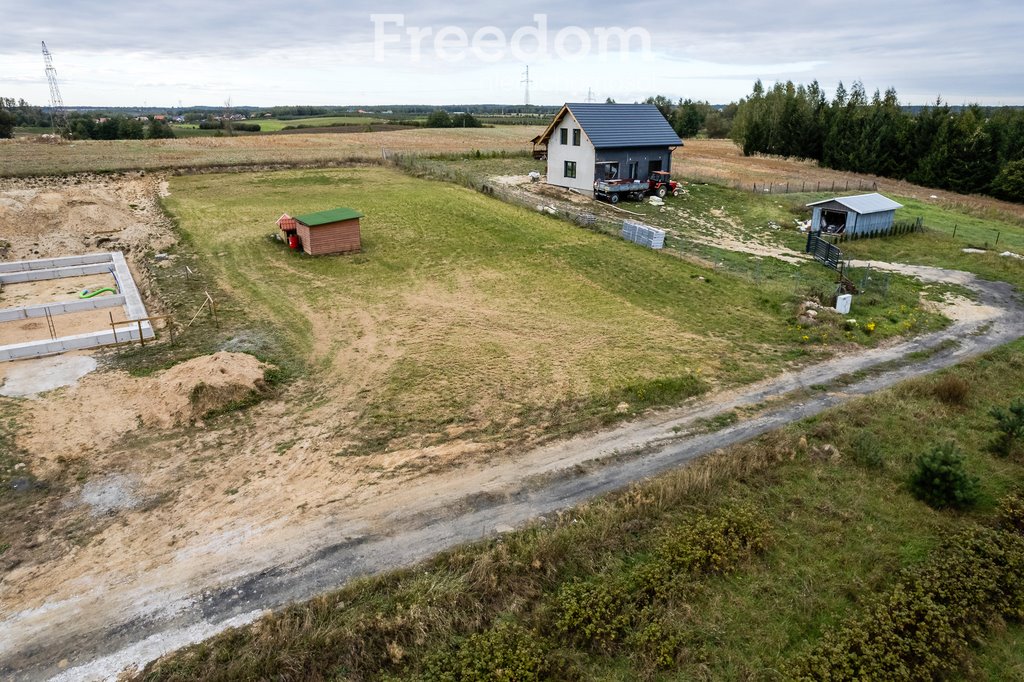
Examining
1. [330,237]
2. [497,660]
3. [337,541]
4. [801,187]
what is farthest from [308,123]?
[497,660]

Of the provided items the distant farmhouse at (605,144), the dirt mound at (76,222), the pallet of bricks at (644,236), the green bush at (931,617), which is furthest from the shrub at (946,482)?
the distant farmhouse at (605,144)

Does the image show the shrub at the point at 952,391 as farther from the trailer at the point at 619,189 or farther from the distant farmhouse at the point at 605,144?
the distant farmhouse at the point at 605,144

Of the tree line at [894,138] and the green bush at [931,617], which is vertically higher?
the tree line at [894,138]

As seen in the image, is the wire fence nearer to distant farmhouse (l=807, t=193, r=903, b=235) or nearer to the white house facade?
distant farmhouse (l=807, t=193, r=903, b=235)

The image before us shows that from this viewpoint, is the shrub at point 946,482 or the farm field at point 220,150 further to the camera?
the farm field at point 220,150

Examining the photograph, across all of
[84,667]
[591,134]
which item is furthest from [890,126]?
[84,667]
